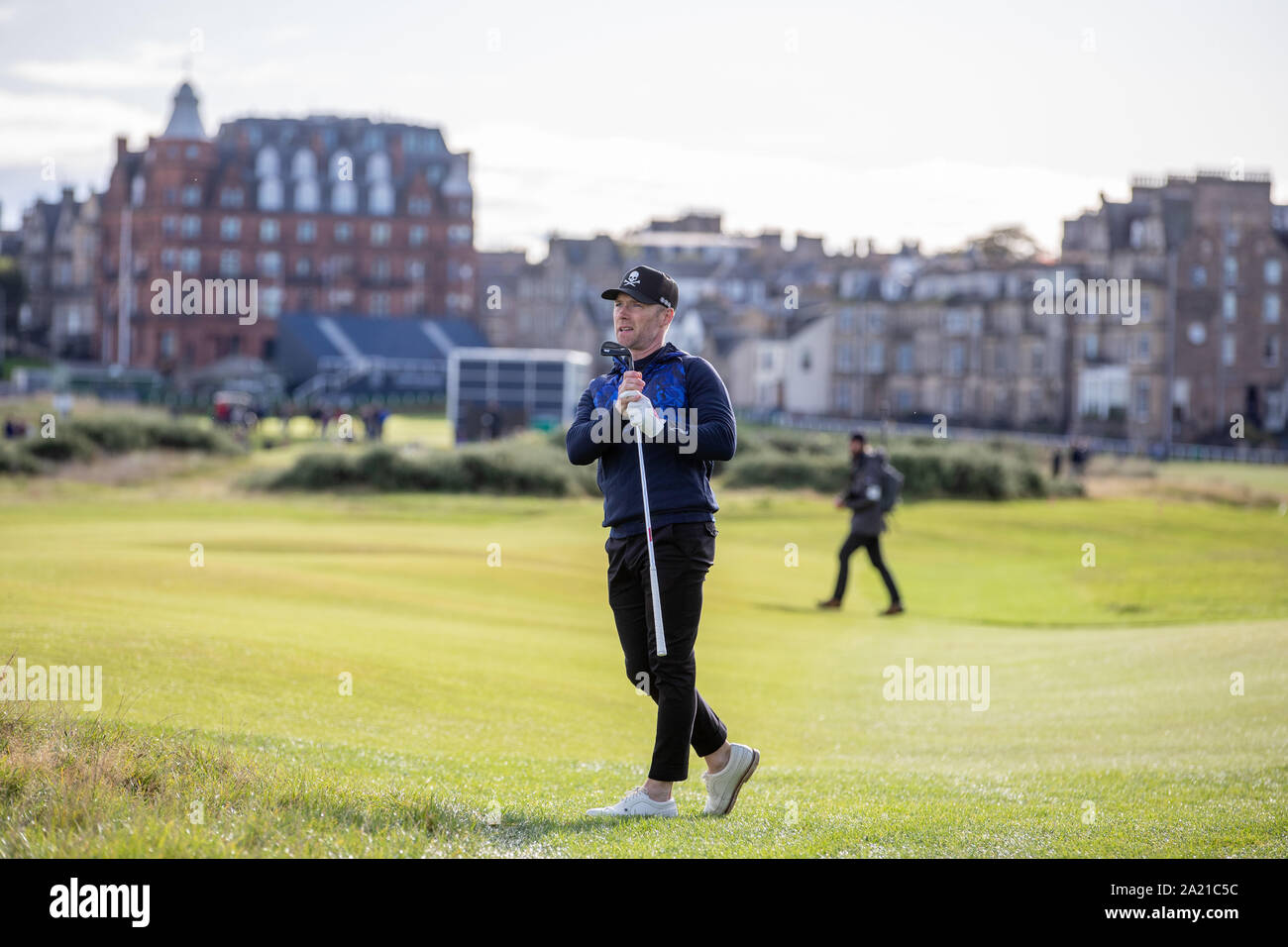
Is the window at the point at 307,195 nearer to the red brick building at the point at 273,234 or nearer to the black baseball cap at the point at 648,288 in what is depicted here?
the red brick building at the point at 273,234

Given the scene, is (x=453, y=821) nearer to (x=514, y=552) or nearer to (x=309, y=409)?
(x=514, y=552)

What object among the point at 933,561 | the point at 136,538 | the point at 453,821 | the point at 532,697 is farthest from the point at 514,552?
the point at 453,821

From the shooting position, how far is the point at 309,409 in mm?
87938

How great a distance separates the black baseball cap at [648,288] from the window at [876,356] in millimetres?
112058

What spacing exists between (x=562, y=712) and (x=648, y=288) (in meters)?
5.62

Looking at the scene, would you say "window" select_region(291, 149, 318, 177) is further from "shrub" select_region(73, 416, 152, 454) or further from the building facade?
"shrub" select_region(73, 416, 152, 454)

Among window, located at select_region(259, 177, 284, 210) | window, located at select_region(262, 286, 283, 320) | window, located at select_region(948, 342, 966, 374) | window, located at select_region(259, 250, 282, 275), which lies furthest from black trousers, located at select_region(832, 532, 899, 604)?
window, located at select_region(259, 177, 284, 210)

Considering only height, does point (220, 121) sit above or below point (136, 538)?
above

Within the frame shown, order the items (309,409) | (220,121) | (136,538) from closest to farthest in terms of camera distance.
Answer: (136,538)
(309,409)
(220,121)

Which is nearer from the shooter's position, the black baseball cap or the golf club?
the golf club

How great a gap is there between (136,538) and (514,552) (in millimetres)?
7090

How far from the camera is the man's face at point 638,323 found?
26.8 feet

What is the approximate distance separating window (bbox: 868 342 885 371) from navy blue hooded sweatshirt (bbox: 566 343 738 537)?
368 feet

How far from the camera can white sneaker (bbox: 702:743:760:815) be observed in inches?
332
